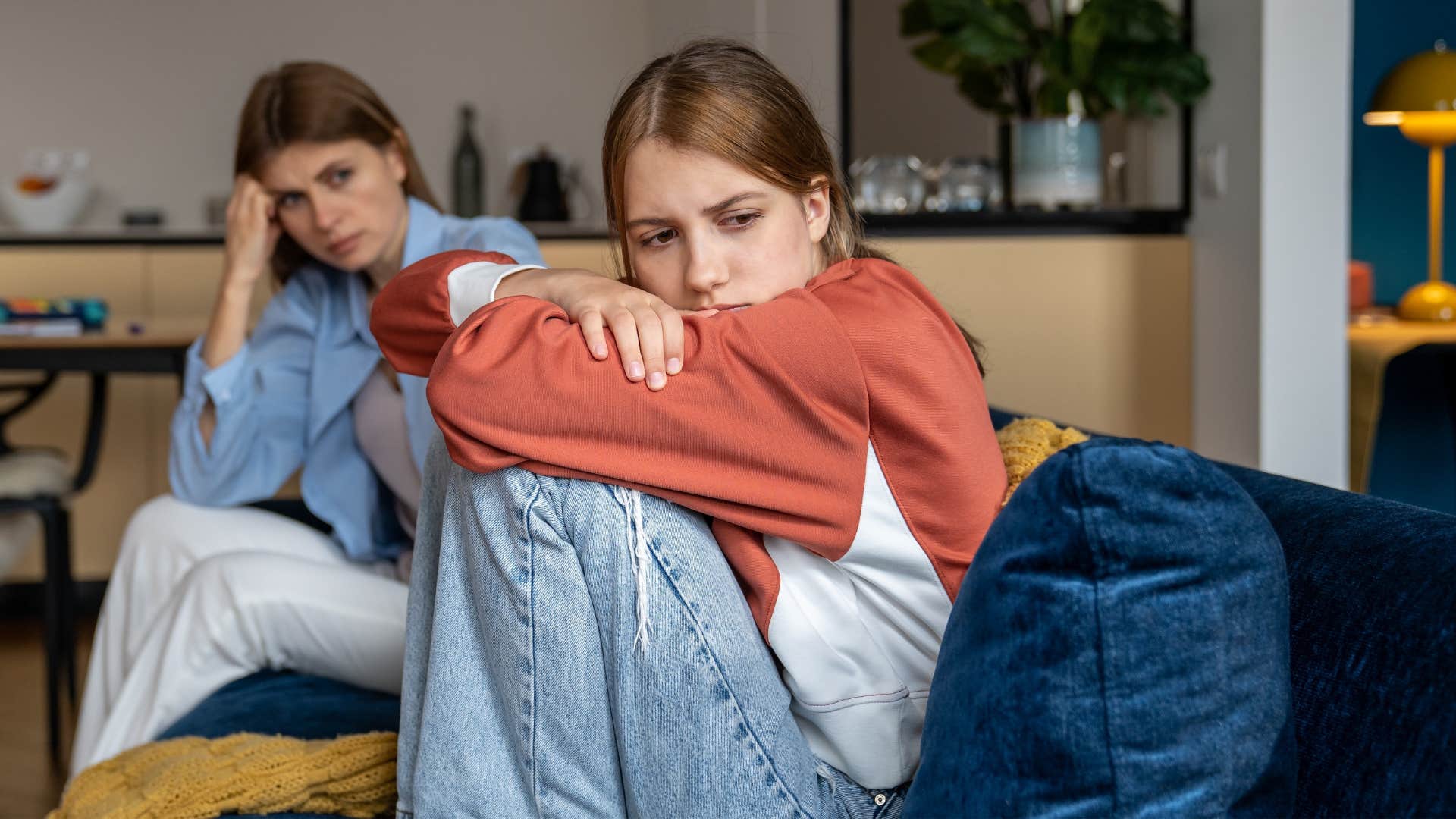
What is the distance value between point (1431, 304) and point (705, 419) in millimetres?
2369

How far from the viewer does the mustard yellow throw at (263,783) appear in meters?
1.27

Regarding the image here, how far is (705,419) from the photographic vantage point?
3.15 feet

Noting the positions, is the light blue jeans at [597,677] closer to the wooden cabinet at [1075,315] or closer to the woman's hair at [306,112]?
the woman's hair at [306,112]

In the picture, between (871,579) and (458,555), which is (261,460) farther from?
(871,579)

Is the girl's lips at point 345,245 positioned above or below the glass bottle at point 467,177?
below

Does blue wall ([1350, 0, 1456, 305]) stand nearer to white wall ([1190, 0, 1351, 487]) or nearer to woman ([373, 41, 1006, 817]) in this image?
white wall ([1190, 0, 1351, 487])

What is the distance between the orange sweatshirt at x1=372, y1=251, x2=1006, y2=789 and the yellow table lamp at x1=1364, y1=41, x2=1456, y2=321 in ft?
6.97

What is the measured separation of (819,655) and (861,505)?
125 mm

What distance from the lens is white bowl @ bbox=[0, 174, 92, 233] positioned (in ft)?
12.6

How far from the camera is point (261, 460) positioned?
6.49 ft

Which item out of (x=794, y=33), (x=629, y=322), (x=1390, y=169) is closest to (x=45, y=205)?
(x=794, y=33)

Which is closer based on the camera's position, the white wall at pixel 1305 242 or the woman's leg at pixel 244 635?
the woman's leg at pixel 244 635

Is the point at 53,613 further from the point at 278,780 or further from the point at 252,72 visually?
the point at 252,72

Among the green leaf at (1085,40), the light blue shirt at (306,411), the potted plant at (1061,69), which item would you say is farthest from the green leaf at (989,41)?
the light blue shirt at (306,411)
